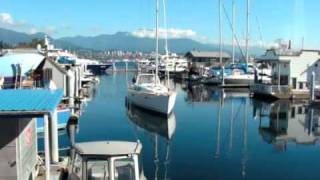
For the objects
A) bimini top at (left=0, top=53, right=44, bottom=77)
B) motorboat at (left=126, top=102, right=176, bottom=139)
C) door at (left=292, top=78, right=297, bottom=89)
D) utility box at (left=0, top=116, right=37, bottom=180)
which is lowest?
motorboat at (left=126, top=102, right=176, bottom=139)

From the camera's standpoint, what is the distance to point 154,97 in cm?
4544

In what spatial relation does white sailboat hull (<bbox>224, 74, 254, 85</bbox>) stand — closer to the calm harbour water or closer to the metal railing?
the metal railing

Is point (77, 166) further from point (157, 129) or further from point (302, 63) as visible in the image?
point (302, 63)

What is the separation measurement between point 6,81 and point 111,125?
54.8 ft

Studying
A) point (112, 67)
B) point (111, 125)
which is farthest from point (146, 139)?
point (112, 67)

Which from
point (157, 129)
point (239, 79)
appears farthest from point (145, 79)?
point (239, 79)

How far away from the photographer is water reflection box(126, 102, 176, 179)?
2533cm

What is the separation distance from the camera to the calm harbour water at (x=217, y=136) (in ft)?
A: 81.4

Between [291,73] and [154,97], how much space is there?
26.0 m

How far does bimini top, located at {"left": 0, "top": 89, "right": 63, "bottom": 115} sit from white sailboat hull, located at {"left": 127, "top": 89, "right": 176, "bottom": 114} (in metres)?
29.7

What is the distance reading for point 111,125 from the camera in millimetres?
40656

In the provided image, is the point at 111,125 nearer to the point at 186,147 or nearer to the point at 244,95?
the point at 186,147

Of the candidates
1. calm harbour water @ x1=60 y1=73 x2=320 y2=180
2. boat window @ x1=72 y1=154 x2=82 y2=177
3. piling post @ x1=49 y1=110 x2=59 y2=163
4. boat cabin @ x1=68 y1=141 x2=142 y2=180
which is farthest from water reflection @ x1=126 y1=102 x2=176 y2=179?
boat cabin @ x1=68 y1=141 x2=142 y2=180

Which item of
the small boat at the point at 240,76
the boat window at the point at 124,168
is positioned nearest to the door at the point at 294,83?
the small boat at the point at 240,76
